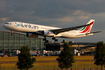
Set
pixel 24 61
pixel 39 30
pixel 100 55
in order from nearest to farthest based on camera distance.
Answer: pixel 24 61 → pixel 100 55 → pixel 39 30

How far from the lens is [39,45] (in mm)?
119375

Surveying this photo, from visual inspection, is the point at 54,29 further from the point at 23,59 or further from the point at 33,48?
the point at 33,48

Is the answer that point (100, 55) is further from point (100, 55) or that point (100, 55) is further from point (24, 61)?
point (24, 61)

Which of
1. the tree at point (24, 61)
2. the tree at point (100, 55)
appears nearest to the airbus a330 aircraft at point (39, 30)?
the tree at point (100, 55)

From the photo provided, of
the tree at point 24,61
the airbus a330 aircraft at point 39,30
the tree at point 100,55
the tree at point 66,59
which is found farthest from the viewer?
the airbus a330 aircraft at point 39,30

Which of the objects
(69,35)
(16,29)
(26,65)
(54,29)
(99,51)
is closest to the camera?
(26,65)

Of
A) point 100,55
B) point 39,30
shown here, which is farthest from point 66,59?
point 39,30

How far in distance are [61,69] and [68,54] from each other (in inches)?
134

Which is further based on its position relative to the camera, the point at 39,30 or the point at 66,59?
the point at 39,30

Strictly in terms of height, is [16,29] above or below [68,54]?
above

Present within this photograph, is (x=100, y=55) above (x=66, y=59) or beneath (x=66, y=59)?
above

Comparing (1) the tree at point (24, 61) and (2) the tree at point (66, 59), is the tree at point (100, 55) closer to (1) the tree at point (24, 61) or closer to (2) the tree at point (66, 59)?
(2) the tree at point (66, 59)

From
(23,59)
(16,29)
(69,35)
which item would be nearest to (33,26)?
(16,29)

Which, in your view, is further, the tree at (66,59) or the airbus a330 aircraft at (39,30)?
the airbus a330 aircraft at (39,30)
